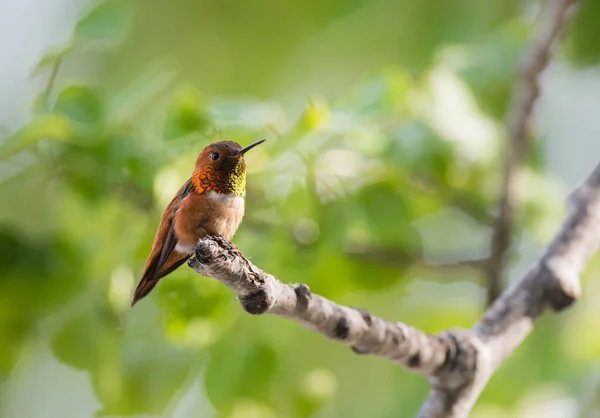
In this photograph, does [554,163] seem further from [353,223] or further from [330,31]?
[330,31]

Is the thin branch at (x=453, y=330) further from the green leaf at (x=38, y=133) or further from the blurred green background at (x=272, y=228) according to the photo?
the green leaf at (x=38, y=133)

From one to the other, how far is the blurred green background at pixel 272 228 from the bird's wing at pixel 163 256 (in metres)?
0.09

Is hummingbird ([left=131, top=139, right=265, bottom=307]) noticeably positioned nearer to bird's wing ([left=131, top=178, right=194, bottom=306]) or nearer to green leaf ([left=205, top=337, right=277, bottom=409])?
bird's wing ([left=131, top=178, right=194, bottom=306])

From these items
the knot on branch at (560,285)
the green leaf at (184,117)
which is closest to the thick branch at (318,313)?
the knot on branch at (560,285)

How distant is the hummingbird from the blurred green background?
0.28ft

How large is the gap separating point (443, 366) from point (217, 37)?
1814 mm

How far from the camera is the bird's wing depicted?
1.71 ft

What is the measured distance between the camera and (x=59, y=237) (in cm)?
130

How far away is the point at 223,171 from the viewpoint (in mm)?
518

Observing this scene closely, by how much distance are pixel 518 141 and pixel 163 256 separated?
76 centimetres

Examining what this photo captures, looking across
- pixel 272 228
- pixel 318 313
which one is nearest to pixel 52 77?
pixel 272 228

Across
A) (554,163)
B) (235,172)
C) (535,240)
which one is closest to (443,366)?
(235,172)

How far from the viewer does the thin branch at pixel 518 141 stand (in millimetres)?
1111

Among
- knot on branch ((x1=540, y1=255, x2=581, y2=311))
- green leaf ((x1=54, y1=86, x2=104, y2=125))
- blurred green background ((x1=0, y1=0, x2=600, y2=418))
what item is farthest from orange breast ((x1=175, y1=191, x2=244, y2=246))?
green leaf ((x1=54, y1=86, x2=104, y2=125))
